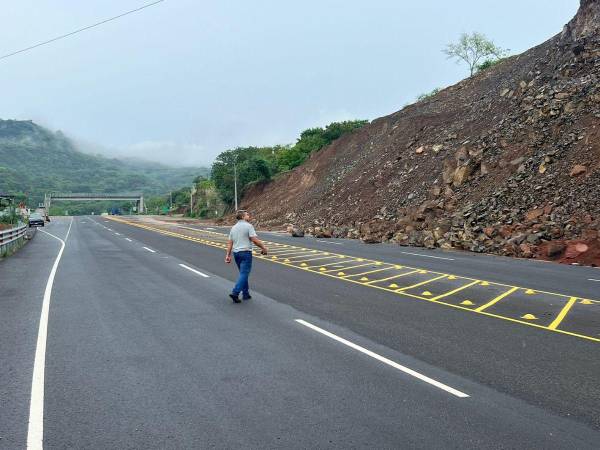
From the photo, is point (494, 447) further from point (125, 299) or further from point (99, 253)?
point (99, 253)

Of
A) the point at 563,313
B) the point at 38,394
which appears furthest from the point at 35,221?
the point at 563,313

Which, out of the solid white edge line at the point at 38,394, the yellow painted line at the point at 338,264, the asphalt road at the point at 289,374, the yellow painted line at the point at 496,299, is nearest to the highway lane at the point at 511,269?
the yellow painted line at the point at 496,299

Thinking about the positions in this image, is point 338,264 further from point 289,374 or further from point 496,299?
point 289,374

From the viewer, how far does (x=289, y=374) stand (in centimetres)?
572

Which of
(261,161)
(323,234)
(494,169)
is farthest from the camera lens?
(261,161)

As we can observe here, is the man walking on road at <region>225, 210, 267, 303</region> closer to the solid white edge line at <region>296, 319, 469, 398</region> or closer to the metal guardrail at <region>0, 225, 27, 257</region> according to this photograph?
the solid white edge line at <region>296, 319, 469, 398</region>

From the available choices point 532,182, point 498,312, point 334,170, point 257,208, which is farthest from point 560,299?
point 257,208

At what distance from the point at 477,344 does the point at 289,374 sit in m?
2.84

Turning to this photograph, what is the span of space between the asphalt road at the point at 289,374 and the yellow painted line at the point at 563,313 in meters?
0.17

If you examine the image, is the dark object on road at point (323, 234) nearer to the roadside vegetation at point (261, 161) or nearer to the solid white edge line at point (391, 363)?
the solid white edge line at point (391, 363)

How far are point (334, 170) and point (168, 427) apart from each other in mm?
49207

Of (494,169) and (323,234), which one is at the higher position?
(494,169)

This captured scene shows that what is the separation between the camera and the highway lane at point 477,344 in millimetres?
5270

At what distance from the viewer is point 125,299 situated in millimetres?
10328
